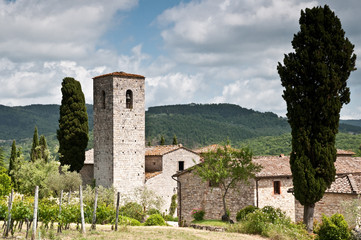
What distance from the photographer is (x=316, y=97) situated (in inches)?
822

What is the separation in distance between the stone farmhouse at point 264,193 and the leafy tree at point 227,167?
33.6 inches

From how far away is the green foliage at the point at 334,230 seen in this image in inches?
748

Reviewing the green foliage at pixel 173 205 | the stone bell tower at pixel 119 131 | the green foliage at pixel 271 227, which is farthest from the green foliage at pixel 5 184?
the green foliage at pixel 173 205

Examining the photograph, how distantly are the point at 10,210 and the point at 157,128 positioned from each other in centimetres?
12398

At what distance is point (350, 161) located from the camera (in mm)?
33375

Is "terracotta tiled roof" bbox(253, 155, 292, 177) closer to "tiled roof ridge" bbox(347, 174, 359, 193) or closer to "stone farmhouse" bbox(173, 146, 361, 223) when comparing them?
"stone farmhouse" bbox(173, 146, 361, 223)

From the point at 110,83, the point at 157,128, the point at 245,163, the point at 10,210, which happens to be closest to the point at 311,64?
the point at 245,163

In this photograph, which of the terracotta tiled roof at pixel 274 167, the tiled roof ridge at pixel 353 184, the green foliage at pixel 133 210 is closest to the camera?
the tiled roof ridge at pixel 353 184

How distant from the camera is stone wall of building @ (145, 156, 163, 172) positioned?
4049 cm

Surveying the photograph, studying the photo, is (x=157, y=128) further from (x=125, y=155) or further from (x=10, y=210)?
(x=10, y=210)

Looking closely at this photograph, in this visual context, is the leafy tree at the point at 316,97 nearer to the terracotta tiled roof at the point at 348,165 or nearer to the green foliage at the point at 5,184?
the terracotta tiled roof at the point at 348,165

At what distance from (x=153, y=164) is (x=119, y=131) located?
5.12 m

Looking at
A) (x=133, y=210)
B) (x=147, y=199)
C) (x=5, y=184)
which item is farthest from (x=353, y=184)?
(x=5, y=184)

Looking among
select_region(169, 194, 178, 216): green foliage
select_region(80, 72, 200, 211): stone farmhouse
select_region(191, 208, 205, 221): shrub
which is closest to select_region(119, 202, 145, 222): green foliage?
select_region(80, 72, 200, 211): stone farmhouse
